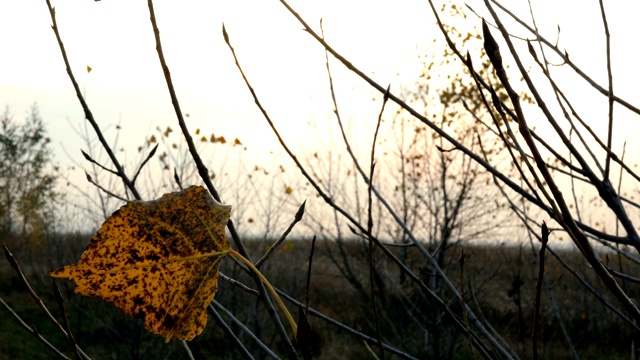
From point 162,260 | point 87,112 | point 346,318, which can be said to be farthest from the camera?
point 346,318

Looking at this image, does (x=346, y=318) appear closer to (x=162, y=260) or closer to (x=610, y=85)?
(x=610, y=85)

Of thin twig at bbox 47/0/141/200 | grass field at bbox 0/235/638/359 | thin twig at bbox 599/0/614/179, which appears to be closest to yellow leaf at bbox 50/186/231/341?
thin twig at bbox 47/0/141/200

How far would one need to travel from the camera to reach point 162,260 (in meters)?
0.55

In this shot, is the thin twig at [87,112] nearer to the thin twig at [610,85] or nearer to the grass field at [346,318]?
the thin twig at [610,85]

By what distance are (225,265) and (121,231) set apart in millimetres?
7684

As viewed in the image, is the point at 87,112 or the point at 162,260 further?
the point at 87,112

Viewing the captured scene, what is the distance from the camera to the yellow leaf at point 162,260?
536 millimetres

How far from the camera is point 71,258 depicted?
8.67 meters

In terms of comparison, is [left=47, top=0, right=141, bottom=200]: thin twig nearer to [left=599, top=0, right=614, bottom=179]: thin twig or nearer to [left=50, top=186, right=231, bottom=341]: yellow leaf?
[left=50, top=186, right=231, bottom=341]: yellow leaf

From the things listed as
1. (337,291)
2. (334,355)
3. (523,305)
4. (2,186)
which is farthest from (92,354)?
(2,186)

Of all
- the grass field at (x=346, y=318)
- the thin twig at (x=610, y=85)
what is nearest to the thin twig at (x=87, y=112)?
the thin twig at (x=610, y=85)

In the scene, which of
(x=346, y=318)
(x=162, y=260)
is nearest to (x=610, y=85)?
(x=162, y=260)

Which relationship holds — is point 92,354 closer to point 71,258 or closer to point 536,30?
point 71,258

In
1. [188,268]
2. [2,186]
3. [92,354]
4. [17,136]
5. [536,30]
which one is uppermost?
[17,136]
